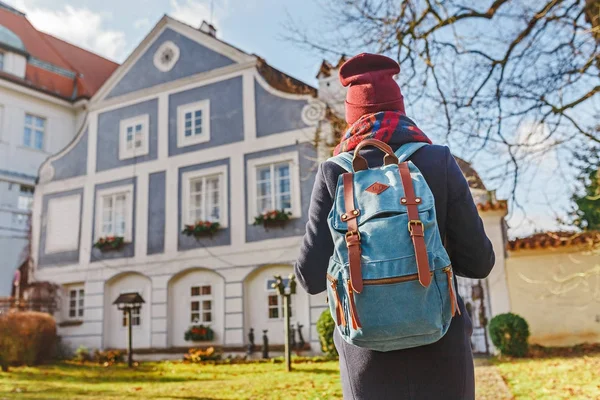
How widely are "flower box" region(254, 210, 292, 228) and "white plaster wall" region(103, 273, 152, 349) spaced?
3.65 m

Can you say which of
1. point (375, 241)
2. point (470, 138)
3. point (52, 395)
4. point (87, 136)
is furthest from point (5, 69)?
point (375, 241)

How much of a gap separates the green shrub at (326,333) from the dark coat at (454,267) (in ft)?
29.9

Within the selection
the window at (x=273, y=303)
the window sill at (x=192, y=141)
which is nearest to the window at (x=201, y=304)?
the window at (x=273, y=303)

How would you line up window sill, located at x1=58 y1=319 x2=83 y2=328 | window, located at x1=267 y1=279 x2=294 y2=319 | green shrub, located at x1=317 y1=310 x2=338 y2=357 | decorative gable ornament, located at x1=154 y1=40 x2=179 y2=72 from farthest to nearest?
decorative gable ornament, located at x1=154 y1=40 x2=179 y2=72 < window sill, located at x1=58 y1=319 x2=83 y2=328 < window, located at x1=267 y1=279 x2=294 y2=319 < green shrub, located at x1=317 y1=310 x2=338 y2=357

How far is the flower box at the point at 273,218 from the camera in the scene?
1245 centimetres

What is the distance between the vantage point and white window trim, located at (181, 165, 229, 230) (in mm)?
13375

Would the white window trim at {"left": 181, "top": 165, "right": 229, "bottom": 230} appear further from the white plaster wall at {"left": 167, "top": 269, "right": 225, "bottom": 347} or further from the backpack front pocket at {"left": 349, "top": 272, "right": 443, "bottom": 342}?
the backpack front pocket at {"left": 349, "top": 272, "right": 443, "bottom": 342}

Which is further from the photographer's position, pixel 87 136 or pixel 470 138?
pixel 87 136

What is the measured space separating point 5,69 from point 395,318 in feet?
44.4

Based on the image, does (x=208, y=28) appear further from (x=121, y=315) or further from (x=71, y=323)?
(x=71, y=323)

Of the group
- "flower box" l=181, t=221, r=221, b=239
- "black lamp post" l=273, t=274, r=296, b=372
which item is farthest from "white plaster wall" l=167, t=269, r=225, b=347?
"black lamp post" l=273, t=274, r=296, b=372

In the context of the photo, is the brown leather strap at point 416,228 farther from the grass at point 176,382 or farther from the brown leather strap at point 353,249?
the grass at point 176,382

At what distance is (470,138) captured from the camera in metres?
6.84

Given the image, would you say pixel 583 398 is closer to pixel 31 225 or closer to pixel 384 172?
pixel 384 172
